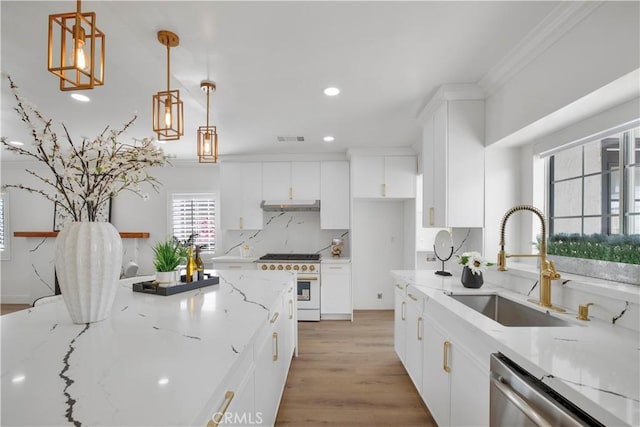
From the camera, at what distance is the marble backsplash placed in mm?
4996

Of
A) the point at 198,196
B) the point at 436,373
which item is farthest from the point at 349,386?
the point at 198,196

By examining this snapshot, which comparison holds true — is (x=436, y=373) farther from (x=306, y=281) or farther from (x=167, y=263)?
(x=306, y=281)

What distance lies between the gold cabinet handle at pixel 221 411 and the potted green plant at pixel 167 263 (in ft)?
3.80

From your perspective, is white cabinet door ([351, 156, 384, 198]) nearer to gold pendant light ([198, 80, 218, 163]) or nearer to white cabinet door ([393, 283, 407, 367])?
white cabinet door ([393, 283, 407, 367])

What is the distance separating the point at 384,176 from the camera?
4.39 metres

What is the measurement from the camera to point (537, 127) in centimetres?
199

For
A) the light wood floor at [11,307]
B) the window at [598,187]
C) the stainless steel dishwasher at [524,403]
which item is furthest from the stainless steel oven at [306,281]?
the light wood floor at [11,307]

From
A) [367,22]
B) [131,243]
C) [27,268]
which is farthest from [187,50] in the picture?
[27,268]

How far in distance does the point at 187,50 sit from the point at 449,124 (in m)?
2.00

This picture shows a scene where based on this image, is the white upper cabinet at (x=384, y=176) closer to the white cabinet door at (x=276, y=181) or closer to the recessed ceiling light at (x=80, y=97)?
the white cabinet door at (x=276, y=181)

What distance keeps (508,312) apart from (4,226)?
295 inches

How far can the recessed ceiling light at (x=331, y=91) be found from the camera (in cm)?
246

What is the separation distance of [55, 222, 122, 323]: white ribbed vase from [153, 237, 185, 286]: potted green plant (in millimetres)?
586

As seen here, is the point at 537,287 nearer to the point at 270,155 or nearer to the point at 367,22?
the point at 367,22
